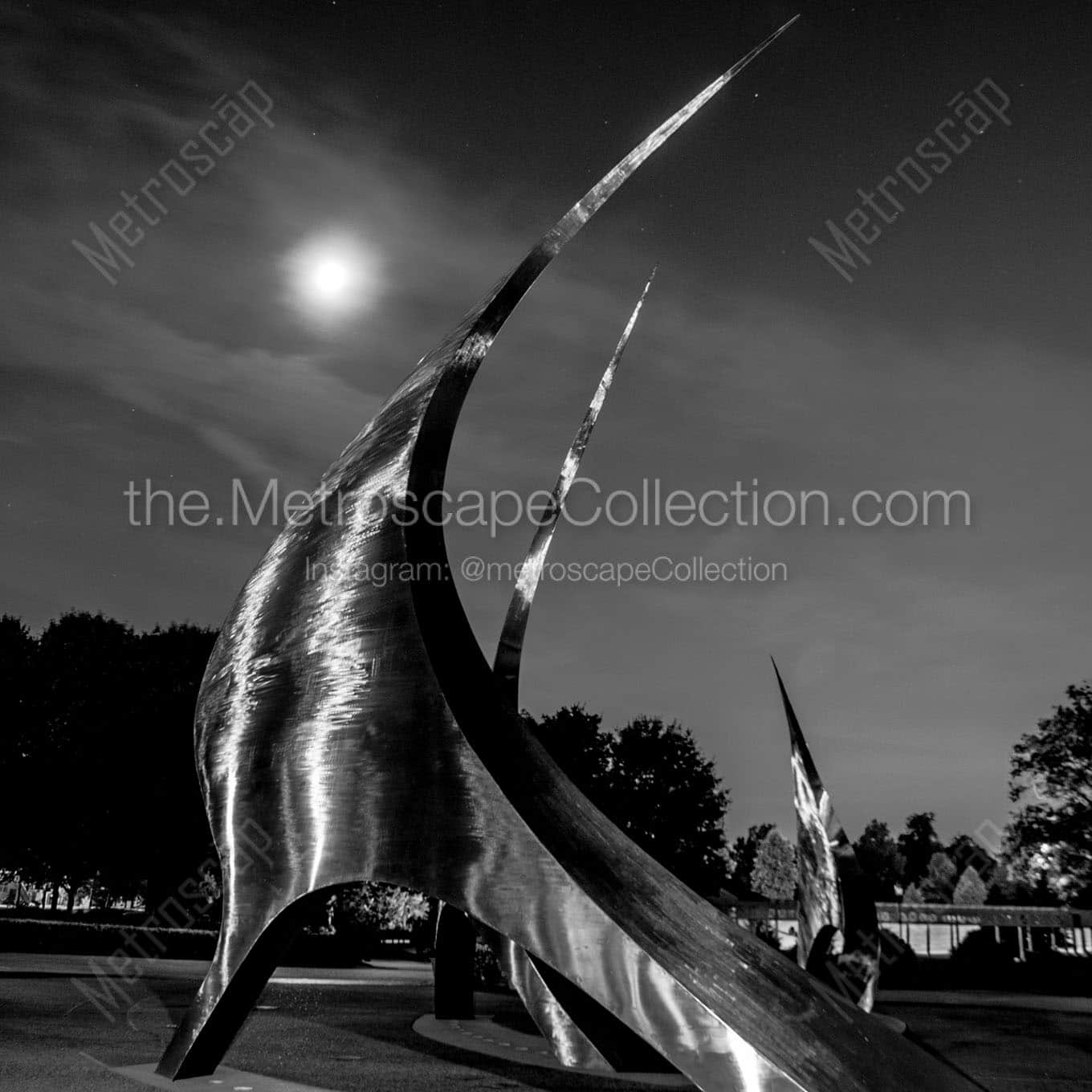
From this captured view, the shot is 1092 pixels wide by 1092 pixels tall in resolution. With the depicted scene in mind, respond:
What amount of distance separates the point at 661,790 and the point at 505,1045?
38225 mm

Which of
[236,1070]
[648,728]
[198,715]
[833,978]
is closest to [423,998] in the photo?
[833,978]

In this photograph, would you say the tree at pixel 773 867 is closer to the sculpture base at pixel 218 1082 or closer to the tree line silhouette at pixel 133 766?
the tree line silhouette at pixel 133 766

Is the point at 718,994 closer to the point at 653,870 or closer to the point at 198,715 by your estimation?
the point at 653,870

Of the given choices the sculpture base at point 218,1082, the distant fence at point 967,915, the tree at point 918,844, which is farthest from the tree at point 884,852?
the sculpture base at point 218,1082

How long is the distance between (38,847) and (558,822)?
3218 cm

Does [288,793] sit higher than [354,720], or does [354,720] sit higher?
[354,720]

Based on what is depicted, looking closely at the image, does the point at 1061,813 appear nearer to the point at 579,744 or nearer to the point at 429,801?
the point at 579,744

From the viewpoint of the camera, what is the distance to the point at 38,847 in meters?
33.4

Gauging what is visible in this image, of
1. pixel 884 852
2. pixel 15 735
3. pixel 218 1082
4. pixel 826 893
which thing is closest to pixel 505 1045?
pixel 218 1082

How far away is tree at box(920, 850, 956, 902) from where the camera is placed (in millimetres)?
104125

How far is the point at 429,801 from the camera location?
659 centimetres

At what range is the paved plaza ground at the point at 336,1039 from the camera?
8.88 meters

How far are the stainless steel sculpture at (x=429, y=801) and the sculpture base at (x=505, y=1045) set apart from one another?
12.1 ft

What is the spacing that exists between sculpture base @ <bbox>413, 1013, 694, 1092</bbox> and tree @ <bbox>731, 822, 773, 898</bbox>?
62.7 metres
